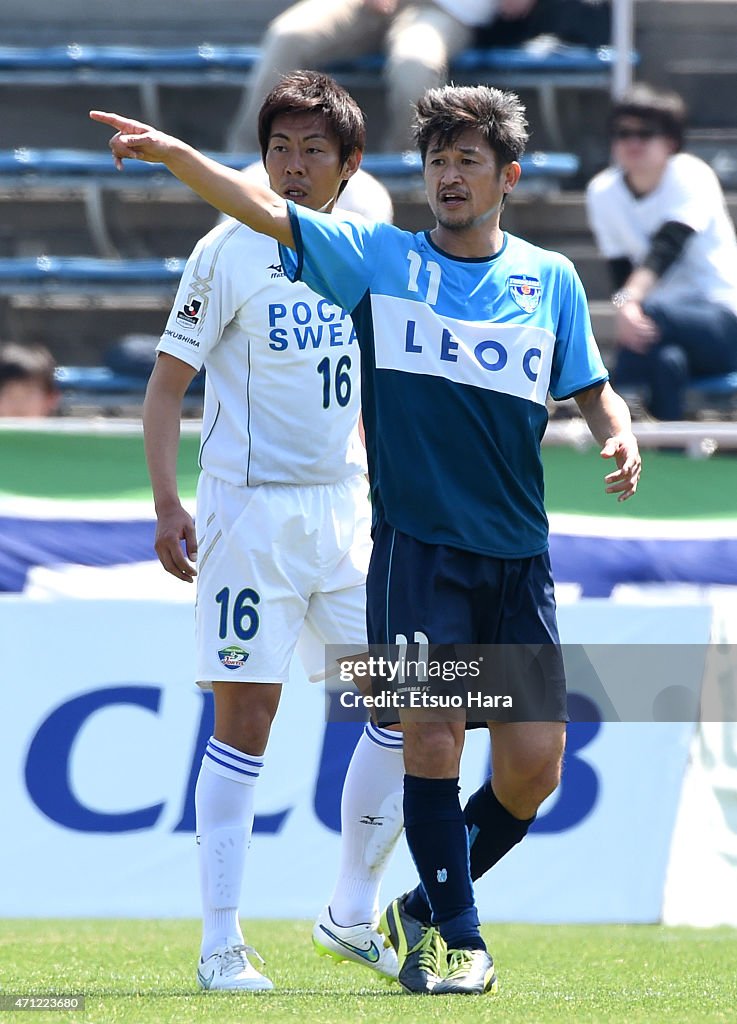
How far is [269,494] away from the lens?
4047 millimetres

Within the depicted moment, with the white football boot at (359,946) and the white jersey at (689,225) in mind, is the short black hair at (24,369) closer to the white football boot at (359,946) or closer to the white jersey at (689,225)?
the white jersey at (689,225)

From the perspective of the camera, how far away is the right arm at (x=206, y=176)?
127 inches

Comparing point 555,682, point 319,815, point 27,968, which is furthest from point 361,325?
point 319,815

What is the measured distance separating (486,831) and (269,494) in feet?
3.14

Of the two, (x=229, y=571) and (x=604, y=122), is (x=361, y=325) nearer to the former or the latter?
(x=229, y=571)

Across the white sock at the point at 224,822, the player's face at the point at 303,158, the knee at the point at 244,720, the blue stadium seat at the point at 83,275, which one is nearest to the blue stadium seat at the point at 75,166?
the blue stadium seat at the point at 83,275

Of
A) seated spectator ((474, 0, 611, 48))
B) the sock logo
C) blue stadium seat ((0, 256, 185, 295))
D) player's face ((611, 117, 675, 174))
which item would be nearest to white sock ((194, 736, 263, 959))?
the sock logo

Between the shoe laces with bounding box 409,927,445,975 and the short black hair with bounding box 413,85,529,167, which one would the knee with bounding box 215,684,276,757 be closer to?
the shoe laces with bounding box 409,927,445,975

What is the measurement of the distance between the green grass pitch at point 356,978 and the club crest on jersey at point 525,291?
4.87ft

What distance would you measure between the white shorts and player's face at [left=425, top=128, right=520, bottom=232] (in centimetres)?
81

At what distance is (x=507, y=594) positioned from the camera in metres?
3.65

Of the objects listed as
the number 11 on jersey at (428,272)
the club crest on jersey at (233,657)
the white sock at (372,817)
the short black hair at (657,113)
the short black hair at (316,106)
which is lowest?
the white sock at (372,817)

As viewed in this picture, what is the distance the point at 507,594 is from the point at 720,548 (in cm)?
274

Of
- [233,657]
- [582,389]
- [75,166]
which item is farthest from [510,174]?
[75,166]
